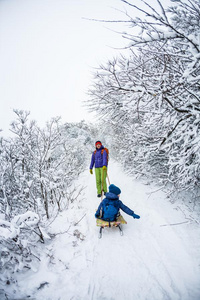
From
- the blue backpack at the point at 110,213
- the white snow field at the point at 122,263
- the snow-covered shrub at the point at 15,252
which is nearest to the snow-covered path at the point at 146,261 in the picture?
the white snow field at the point at 122,263

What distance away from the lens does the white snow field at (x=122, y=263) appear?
198 centimetres

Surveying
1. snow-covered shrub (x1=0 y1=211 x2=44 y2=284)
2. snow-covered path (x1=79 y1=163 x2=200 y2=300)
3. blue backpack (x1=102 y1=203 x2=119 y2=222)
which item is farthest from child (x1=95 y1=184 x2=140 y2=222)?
snow-covered shrub (x1=0 y1=211 x2=44 y2=284)

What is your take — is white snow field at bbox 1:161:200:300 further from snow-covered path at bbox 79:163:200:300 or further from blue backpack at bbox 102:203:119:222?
blue backpack at bbox 102:203:119:222

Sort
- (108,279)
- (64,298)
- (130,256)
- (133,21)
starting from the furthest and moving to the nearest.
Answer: (130,256)
(108,279)
(64,298)
(133,21)

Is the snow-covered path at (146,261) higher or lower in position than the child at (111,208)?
Result: lower

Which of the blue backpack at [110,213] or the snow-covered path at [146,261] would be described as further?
the blue backpack at [110,213]

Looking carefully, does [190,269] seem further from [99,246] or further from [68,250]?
[68,250]

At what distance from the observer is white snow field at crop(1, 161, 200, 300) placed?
1.98m

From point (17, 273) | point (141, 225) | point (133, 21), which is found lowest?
point (17, 273)

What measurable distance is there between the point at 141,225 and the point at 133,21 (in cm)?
378

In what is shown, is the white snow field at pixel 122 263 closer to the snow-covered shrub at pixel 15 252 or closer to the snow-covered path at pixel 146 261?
the snow-covered path at pixel 146 261

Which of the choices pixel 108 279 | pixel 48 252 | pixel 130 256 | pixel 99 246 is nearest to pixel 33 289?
pixel 48 252

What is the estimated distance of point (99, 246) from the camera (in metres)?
2.88

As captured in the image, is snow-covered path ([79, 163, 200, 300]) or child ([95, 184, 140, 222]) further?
child ([95, 184, 140, 222])
